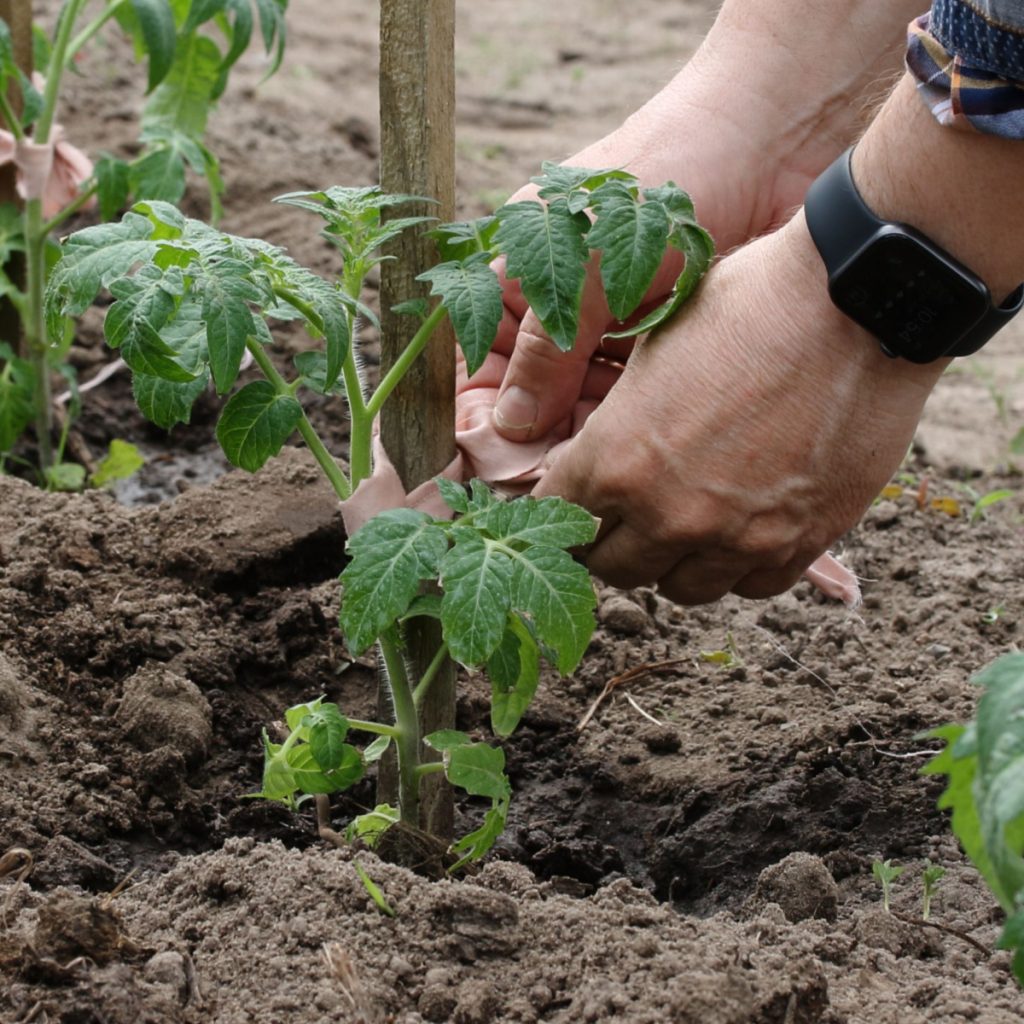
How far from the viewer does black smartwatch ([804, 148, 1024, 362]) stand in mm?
1804

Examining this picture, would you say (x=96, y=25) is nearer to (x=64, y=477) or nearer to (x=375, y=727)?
(x=64, y=477)

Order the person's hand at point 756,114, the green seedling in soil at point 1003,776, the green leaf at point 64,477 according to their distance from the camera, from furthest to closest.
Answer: the green leaf at point 64,477 < the person's hand at point 756,114 < the green seedling in soil at point 1003,776

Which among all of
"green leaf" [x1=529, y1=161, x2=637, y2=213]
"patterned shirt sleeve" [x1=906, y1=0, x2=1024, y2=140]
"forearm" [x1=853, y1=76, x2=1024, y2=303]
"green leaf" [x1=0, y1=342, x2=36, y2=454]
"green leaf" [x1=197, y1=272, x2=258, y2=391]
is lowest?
"green leaf" [x1=0, y1=342, x2=36, y2=454]

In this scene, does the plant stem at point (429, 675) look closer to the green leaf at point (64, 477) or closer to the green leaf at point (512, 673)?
the green leaf at point (512, 673)

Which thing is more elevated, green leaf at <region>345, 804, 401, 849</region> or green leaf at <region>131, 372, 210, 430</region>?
green leaf at <region>131, 372, 210, 430</region>

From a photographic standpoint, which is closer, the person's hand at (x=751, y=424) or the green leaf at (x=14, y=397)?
the person's hand at (x=751, y=424)

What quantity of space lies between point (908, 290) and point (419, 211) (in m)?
0.65

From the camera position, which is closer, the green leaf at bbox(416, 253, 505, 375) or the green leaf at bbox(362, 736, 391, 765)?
the green leaf at bbox(416, 253, 505, 375)

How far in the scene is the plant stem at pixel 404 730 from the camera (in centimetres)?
193

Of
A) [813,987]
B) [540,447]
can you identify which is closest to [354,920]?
[813,987]

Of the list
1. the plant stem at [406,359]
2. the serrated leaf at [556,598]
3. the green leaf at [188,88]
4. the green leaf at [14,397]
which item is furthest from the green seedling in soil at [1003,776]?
the green leaf at [188,88]

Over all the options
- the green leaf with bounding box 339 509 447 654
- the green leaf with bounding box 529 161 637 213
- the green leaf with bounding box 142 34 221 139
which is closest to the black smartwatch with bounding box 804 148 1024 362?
the green leaf with bounding box 529 161 637 213

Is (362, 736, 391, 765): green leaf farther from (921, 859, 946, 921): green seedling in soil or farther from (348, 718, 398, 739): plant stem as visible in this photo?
(921, 859, 946, 921): green seedling in soil

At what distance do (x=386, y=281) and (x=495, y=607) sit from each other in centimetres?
53
